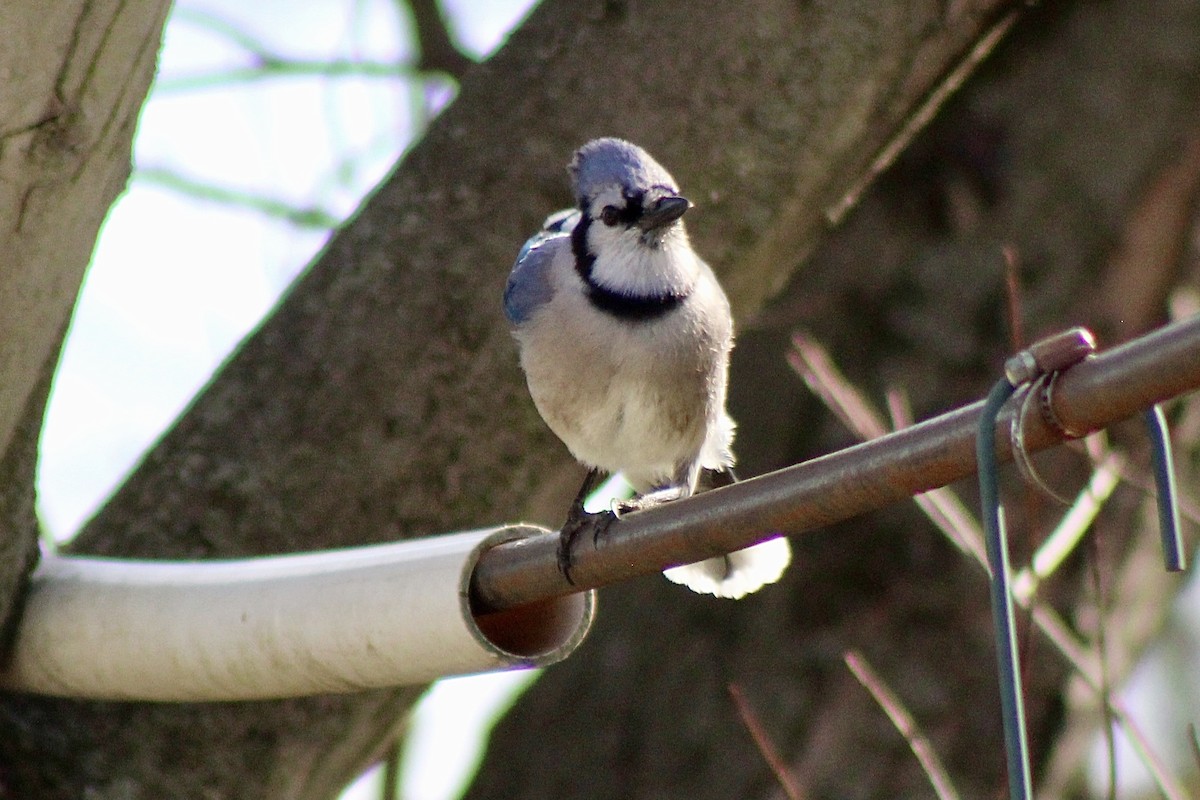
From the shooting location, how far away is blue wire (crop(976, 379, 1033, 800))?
121cm

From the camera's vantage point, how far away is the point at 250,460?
250cm

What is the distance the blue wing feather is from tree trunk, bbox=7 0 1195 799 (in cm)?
8

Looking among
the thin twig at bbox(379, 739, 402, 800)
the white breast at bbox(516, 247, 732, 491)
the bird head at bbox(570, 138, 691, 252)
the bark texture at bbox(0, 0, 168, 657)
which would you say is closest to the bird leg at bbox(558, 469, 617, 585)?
the white breast at bbox(516, 247, 732, 491)

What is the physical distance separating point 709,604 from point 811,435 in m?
0.47

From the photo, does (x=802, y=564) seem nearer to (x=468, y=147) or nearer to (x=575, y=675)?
(x=575, y=675)

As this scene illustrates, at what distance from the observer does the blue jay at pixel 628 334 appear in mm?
2385

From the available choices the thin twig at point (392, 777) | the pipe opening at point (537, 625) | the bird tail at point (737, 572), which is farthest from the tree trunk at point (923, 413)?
the pipe opening at point (537, 625)

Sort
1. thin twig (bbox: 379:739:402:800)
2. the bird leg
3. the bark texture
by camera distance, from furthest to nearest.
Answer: thin twig (bbox: 379:739:402:800) < the bark texture < the bird leg

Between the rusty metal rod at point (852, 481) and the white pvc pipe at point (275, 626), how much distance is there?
12cm

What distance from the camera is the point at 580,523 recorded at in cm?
219

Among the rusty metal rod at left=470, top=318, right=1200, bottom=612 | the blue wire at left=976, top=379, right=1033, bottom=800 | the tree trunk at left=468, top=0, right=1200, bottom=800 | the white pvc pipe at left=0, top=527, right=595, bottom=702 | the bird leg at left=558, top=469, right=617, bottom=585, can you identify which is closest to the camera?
the rusty metal rod at left=470, top=318, right=1200, bottom=612

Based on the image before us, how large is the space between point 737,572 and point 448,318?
0.63 meters

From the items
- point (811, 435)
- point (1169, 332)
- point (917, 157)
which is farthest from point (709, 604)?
point (1169, 332)

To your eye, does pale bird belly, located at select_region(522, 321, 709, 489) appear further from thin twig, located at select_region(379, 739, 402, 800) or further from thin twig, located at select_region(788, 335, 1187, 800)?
thin twig, located at select_region(379, 739, 402, 800)
